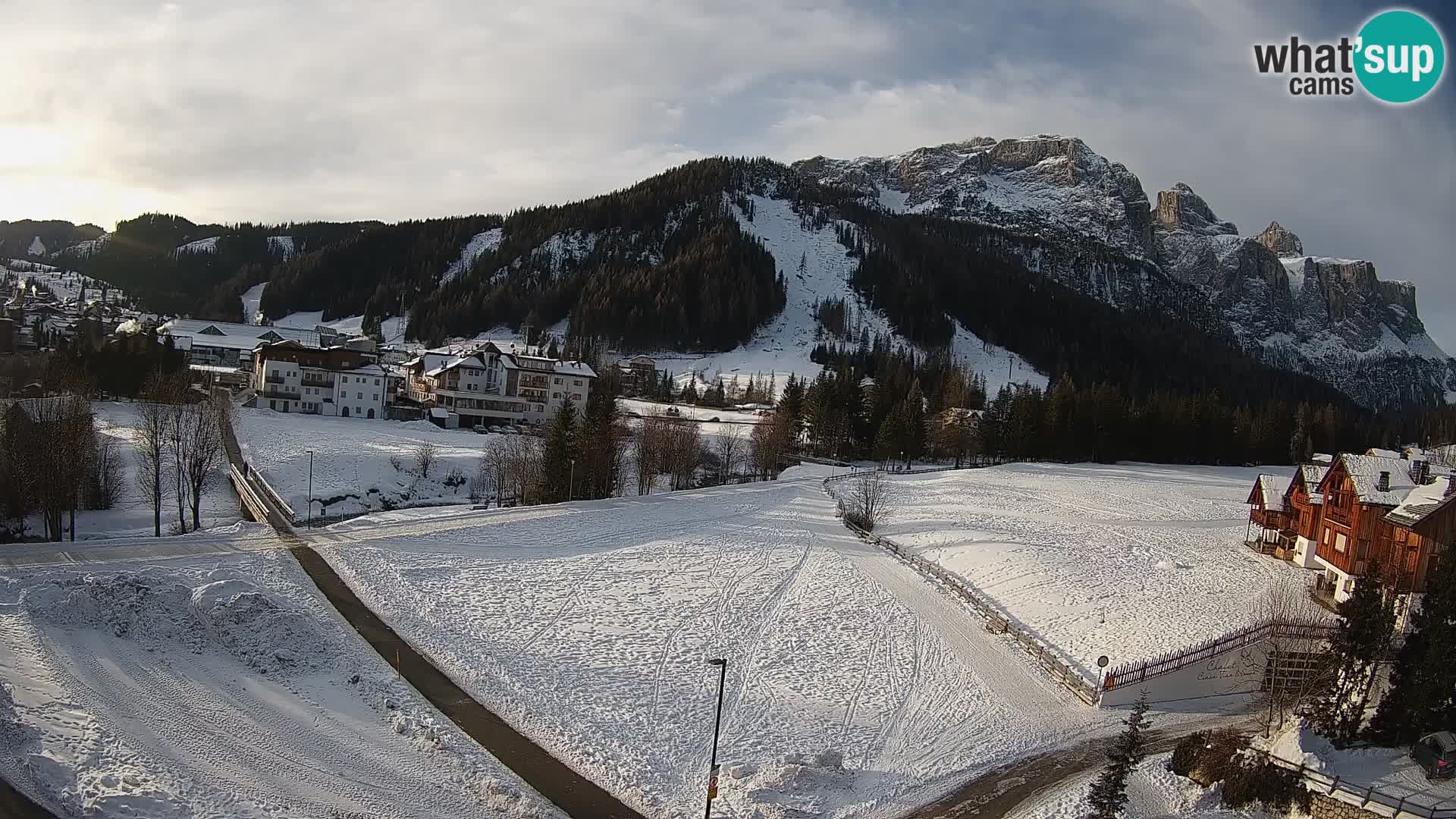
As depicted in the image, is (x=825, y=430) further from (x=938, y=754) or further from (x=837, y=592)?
(x=938, y=754)

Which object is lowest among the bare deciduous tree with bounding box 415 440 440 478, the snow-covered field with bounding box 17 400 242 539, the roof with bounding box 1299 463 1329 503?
the snow-covered field with bounding box 17 400 242 539

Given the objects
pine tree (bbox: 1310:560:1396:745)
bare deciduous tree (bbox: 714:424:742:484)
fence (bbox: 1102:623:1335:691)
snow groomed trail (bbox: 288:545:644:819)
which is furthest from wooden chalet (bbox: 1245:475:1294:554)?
snow groomed trail (bbox: 288:545:644:819)

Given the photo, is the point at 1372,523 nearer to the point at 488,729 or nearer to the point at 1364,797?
the point at 1364,797

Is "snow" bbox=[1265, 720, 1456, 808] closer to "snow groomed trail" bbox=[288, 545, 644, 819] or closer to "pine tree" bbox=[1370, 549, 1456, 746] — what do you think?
"pine tree" bbox=[1370, 549, 1456, 746]

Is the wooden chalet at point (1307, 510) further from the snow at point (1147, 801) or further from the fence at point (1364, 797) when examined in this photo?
the snow at point (1147, 801)

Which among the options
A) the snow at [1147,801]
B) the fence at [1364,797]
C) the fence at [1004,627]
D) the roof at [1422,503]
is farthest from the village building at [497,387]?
the fence at [1364,797]
